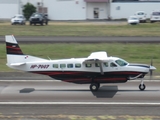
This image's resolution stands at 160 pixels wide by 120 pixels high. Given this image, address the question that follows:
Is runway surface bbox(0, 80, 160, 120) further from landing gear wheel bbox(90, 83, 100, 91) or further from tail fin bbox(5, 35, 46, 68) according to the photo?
tail fin bbox(5, 35, 46, 68)

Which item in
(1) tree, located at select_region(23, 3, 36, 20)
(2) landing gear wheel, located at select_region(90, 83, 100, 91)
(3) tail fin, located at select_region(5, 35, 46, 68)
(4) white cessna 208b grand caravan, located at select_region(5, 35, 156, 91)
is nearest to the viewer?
(4) white cessna 208b grand caravan, located at select_region(5, 35, 156, 91)

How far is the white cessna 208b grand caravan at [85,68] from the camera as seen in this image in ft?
67.4

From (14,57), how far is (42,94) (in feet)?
7.34

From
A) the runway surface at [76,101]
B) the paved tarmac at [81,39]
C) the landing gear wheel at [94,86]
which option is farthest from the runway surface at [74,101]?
the paved tarmac at [81,39]

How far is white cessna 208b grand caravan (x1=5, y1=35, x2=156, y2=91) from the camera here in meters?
20.5

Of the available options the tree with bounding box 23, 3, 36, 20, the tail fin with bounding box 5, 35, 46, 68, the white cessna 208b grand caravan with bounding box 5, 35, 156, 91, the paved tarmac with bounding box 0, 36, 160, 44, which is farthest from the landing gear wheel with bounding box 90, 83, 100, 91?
the tree with bounding box 23, 3, 36, 20

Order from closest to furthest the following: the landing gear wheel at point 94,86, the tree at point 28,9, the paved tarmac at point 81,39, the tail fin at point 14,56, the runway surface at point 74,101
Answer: the runway surface at point 74,101 → the landing gear wheel at point 94,86 → the tail fin at point 14,56 → the paved tarmac at point 81,39 → the tree at point 28,9

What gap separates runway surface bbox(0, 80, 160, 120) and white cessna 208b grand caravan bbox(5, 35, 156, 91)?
564 mm

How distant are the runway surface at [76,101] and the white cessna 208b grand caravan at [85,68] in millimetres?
564

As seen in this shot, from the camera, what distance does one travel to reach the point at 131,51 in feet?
112

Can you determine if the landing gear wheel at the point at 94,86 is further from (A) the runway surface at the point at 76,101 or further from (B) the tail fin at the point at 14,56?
(B) the tail fin at the point at 14,56

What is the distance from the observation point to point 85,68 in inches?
816

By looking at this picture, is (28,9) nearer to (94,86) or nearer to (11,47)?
(11,47)

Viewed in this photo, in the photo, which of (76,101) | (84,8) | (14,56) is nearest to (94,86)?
(76,101)
